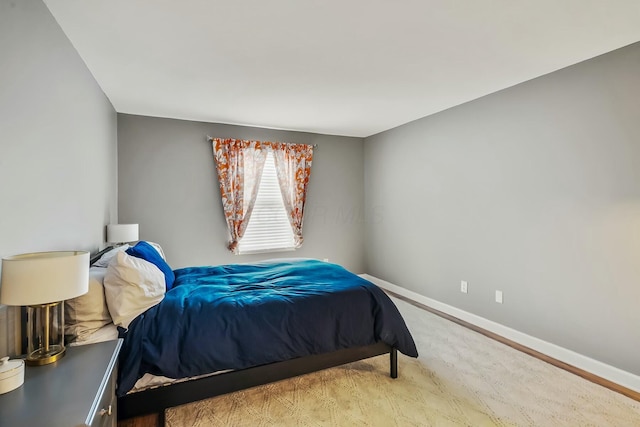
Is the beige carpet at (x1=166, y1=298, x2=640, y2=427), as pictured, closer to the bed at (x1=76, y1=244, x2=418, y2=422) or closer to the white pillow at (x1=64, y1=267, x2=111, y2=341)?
the bed at (x1=76, y1=244, x2=418, y2=422)

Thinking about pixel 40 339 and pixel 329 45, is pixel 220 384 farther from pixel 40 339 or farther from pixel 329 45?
pixel 329 45

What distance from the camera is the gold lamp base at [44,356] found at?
125 centimetres

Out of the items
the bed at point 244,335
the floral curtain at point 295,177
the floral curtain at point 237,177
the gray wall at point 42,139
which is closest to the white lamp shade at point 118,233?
the gray wall at point 42,139

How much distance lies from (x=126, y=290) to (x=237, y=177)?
2658 mm

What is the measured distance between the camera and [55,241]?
1896 millimetres

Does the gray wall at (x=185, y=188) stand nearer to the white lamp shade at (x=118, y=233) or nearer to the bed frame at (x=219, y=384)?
the white lamp shade at (x=118, y=233)

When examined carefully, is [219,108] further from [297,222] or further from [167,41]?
→ [297,222]

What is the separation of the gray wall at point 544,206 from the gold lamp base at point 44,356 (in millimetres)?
3490

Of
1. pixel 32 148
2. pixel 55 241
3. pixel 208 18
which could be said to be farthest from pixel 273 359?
pixel 208 18

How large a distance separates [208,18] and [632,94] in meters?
3.00

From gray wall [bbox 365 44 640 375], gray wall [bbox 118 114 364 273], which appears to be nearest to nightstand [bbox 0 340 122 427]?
A: gray wall [bbox 118 114 364 273]

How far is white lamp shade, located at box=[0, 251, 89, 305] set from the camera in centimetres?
112

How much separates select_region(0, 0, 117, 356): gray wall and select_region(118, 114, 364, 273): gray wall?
1228mm

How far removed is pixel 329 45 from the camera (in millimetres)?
2229
